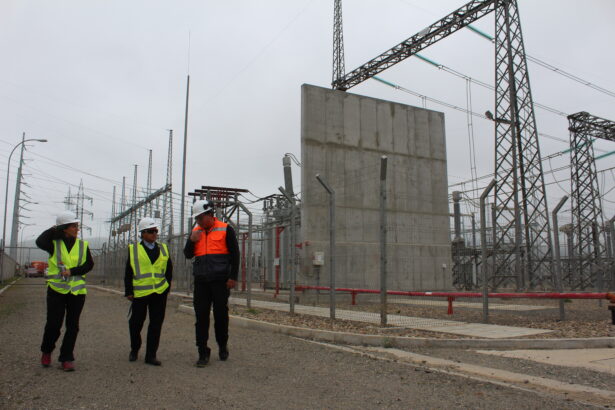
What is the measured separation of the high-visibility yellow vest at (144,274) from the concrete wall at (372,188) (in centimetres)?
1057

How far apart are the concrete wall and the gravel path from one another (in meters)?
10.1

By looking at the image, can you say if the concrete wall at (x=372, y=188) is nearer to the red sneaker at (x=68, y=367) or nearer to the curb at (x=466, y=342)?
the curb at (x=466, y=342)

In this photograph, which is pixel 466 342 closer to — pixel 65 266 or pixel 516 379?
pixel 516 379

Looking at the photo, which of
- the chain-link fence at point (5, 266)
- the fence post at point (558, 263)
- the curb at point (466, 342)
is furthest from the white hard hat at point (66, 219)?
the chain-link fence at point (5, 266)

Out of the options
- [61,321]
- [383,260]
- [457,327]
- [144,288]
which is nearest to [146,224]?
[144,288]

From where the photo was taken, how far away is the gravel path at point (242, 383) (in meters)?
3.84

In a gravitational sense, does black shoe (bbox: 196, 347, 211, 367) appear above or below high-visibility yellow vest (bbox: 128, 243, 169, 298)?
below

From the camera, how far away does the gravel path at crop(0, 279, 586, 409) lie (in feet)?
12.6

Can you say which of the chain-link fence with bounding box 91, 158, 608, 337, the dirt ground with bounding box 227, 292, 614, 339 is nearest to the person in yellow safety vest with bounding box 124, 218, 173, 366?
the dirt ground with bounding box 227, 292, 614, 339

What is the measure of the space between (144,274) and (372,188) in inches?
540

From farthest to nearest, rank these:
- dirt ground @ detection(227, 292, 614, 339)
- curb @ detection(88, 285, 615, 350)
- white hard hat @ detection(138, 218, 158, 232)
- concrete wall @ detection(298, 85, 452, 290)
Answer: concrete wall @ detection(298, 85, 452, 290)
dirt ground @ detection(227, 292, 614, 339)
curb @ detection(88, 285, 615, 350)
white hard hat @ detection(138, 218, 158, 232)

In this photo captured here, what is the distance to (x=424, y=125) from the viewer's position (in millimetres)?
20547

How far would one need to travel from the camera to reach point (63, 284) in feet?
16.5

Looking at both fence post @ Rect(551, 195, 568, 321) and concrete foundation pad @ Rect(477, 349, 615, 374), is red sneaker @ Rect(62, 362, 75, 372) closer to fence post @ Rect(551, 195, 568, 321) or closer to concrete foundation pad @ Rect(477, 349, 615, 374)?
concrete foundation pad @ Rect(477, 349, 615, 374)
